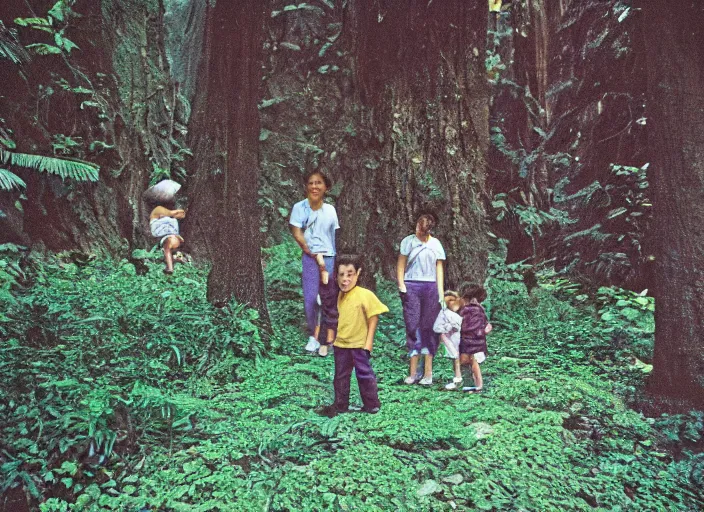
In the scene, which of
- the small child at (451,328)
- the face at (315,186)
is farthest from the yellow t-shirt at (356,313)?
the face at (315,186)

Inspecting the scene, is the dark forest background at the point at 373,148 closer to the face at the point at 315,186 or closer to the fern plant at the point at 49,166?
the fern plant at the point at 49,166

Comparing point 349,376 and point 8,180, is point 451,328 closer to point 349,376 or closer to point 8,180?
point 349,376

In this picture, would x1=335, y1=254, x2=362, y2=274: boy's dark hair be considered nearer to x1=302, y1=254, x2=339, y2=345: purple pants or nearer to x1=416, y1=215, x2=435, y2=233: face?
x1=416, y1=215, x2=435, y2=233: face

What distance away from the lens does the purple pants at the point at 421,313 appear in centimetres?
520

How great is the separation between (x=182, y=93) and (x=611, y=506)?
8.61 meters

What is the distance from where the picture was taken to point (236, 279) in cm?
599

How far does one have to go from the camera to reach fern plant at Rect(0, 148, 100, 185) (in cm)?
643

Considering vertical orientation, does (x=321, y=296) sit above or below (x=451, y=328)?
above

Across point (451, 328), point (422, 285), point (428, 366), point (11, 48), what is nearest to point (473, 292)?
point (451, 328)

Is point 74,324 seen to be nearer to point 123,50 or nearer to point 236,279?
point 236,279

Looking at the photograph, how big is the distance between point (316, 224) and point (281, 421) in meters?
2.06

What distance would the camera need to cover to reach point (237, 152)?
6.18 meters

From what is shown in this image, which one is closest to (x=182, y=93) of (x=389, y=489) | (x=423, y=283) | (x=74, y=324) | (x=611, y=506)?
(x=74, y=324)

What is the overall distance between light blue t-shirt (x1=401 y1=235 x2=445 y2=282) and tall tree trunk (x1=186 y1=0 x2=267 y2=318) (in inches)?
67.8
